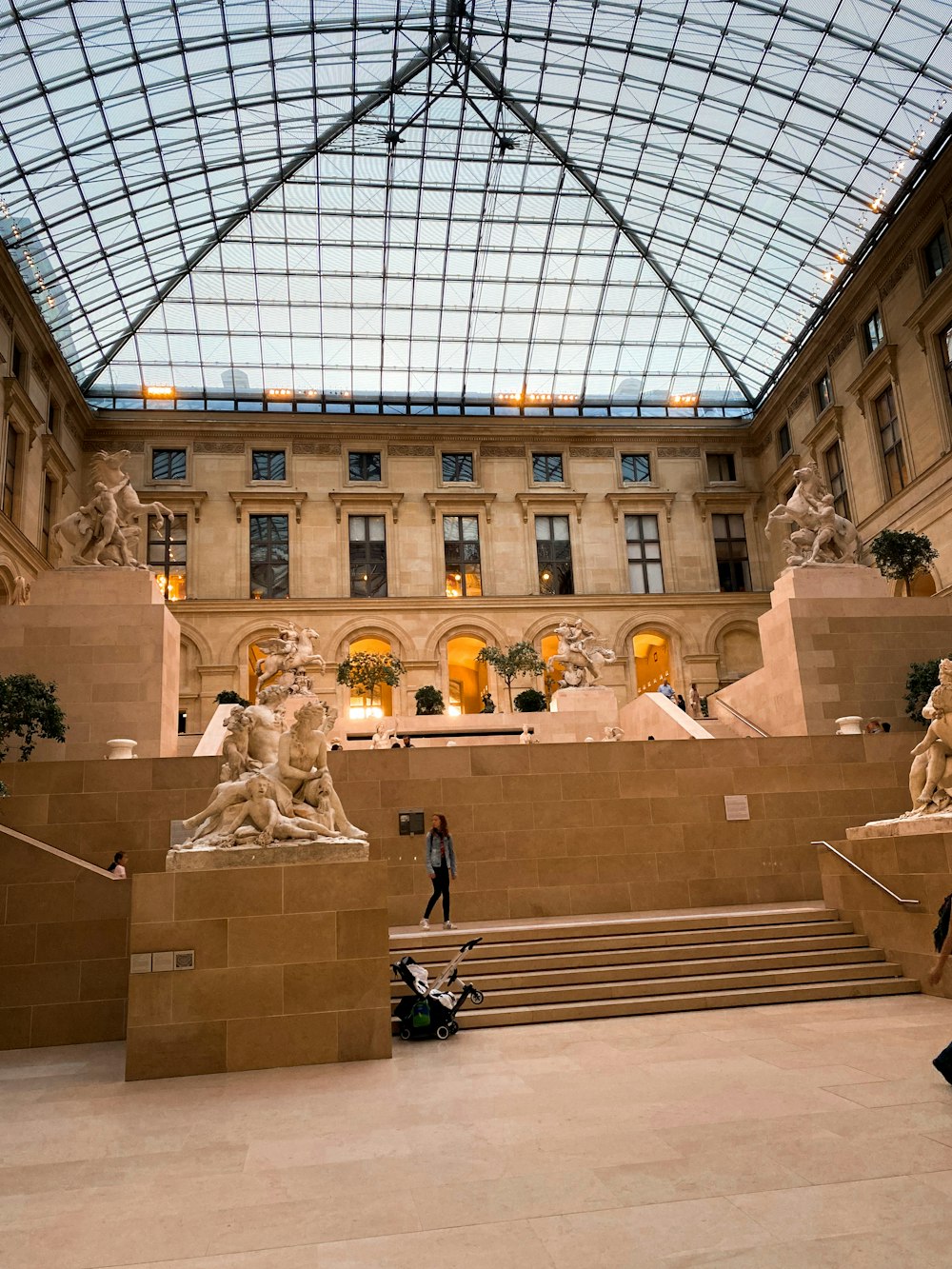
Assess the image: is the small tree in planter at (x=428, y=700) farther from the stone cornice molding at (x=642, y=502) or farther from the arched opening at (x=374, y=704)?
the stone cornice molding at (x=642, y=502)

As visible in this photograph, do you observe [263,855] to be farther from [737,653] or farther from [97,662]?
[737,653]

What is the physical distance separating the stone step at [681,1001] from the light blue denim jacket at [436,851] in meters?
3.05

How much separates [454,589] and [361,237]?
48.3 feet

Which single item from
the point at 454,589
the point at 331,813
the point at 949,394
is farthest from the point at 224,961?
the point at 454,589

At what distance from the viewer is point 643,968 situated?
11.4m

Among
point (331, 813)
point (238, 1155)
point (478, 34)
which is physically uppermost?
point (478, 34)

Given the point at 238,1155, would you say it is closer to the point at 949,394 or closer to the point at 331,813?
the point at 331,813

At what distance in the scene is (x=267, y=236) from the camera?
126 ft

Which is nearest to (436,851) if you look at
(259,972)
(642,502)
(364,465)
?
(259,972)

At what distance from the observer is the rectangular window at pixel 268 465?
40719mm

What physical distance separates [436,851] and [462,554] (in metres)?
28.0

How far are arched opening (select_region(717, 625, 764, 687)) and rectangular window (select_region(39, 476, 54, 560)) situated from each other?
26.5 metres

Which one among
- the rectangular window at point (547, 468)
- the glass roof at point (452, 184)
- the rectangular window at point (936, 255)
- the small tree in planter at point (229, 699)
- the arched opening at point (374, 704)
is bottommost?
the small tree in planter at point (229, 699)

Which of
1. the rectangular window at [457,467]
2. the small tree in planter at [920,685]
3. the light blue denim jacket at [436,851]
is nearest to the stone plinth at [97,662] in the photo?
the light blue denim jacket at [436,851]
